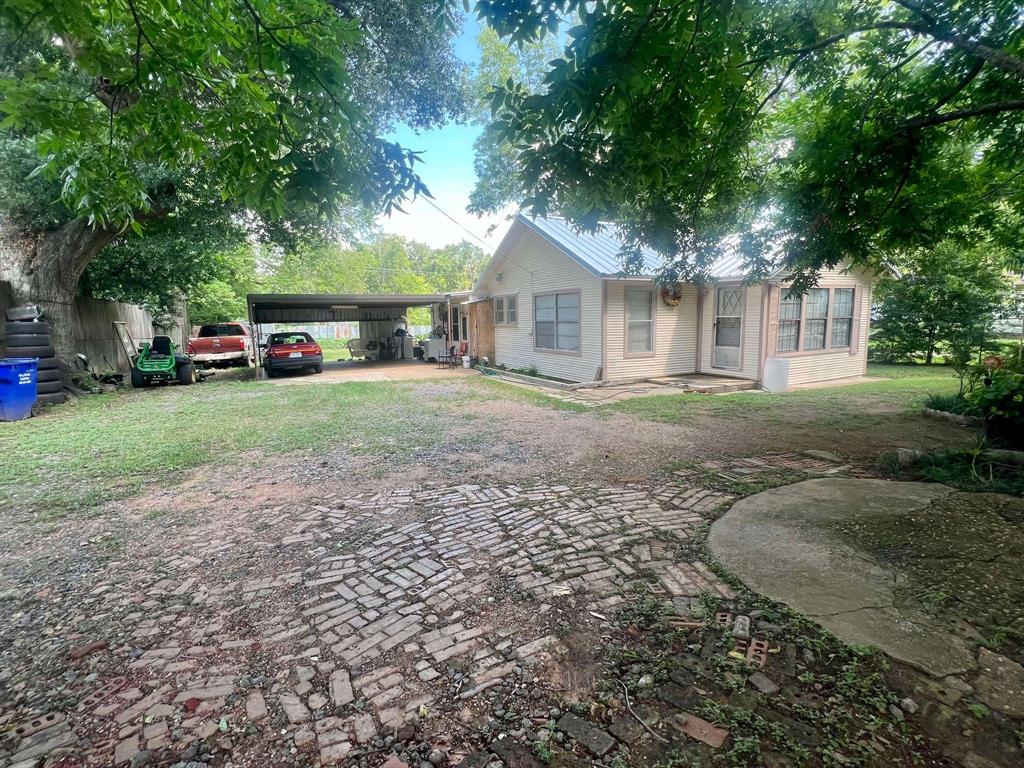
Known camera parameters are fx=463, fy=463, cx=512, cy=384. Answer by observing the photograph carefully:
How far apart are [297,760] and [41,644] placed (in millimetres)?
1848

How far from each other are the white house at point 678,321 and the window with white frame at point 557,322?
3 cm

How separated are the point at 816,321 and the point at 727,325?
222 cm

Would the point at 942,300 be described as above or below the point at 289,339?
above

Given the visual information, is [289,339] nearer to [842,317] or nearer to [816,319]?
[816,319]

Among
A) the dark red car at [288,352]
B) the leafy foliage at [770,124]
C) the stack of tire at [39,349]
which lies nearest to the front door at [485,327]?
the dark red car at [288,352]

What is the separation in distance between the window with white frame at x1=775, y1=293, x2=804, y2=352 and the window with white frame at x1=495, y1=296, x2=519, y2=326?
24.2 ft

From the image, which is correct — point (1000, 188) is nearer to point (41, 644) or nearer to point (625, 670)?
point (625, 670)

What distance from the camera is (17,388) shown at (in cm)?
816

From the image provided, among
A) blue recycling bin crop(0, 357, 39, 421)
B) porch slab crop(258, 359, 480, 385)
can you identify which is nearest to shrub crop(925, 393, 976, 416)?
porch slab crop(258, 359, 480, 385)

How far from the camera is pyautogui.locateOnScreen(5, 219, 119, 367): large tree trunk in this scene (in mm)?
9898

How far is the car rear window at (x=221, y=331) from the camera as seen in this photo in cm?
1872

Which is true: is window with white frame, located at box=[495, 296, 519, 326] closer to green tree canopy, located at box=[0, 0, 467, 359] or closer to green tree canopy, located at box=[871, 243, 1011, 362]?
green tree canopy, located at box=[871, 243, 1011, 362]

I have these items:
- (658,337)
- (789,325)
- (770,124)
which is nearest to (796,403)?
(789,325)

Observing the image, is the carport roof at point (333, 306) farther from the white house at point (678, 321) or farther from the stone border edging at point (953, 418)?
the stone border edging at point (953, 418)
